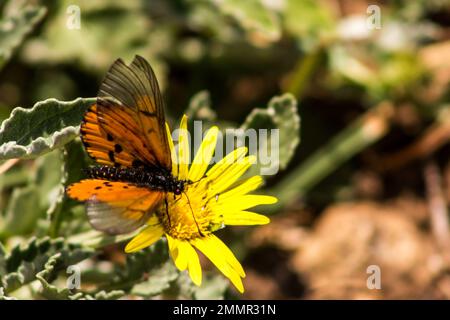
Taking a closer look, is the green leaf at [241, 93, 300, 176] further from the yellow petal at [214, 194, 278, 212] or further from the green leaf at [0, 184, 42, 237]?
the green leaf at [0, 184, 42, 237]

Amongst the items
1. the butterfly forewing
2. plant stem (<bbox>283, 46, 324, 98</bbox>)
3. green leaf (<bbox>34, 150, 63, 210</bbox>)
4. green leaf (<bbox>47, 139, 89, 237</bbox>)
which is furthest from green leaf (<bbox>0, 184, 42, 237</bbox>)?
plant stem (<bbox>283, 46, 324, 98</bbox>)

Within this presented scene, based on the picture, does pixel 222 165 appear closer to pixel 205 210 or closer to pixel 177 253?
pixel 205 210

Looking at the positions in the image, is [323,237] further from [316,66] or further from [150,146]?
[150,146]

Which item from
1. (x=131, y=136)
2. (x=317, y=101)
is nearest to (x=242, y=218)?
(x=131, y=136)

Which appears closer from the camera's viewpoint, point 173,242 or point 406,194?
point 173,242

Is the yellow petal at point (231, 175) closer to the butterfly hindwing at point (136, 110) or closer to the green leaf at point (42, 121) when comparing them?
the butterfly hindwing at point (136, 110)

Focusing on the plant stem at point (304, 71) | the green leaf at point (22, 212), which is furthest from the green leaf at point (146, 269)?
the plant stem at point (304, 71)

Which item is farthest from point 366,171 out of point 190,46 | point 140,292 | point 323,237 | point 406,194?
point 140,292
